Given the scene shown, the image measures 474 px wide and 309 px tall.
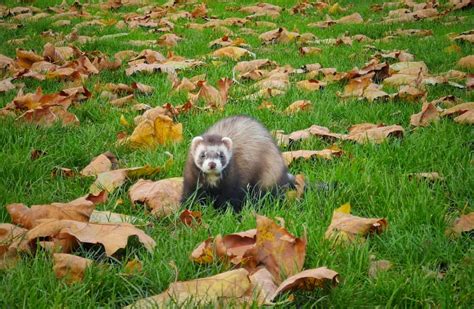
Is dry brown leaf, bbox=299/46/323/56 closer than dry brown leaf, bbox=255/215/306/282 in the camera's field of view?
No

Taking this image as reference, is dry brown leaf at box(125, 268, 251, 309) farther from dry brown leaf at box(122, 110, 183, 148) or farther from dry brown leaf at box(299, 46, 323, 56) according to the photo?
dry brown leaf at box(299, 46, 323, 56)

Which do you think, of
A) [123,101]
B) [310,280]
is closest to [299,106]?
[123,101]

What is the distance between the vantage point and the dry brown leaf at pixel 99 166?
3588mm

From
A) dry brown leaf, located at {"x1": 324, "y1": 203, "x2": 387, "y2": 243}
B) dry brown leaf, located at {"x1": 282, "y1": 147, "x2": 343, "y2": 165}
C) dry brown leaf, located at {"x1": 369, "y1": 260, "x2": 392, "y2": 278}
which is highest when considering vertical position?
dry brown leaf, located at {"x1": 324, "y1": 203, "x2": 387, "y2": 243}

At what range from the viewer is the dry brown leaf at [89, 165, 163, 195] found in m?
3.31

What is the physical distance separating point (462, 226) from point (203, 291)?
1.30 meters

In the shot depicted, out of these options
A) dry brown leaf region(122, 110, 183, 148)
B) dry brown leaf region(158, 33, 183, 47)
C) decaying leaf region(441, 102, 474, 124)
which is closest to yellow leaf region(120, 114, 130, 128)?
dry brown leaf region(122, 110, 183, 148)

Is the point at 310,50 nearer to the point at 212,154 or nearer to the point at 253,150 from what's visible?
the point at 253,150

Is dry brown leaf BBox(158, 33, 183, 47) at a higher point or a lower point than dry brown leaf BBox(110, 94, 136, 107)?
higher

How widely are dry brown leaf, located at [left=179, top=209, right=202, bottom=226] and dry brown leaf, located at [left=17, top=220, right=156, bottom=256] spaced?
14.9 inches

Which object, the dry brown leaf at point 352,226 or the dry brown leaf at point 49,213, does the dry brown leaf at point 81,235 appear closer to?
the dry brown leaf at point 49,213

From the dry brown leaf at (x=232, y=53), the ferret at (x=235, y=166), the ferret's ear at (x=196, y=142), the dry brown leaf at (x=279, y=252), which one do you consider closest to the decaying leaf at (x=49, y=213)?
the ferret at (x=235, y=166)

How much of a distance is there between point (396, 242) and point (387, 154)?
45.6 inches

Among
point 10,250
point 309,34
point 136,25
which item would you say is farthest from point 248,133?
point 136,25
